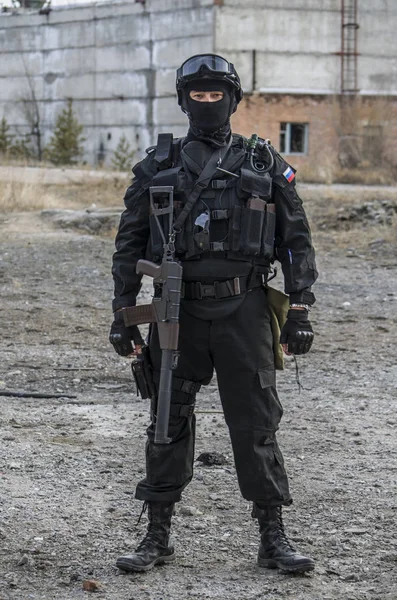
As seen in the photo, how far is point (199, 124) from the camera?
13.5 feet

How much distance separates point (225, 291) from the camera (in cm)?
403

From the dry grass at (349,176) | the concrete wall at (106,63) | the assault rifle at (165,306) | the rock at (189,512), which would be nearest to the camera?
the assault rifle at (165,306)

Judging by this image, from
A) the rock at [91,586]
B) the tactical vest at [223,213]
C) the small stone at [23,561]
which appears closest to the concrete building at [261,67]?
the tactical vest at [223,213]

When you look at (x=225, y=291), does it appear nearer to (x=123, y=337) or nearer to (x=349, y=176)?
(x=123, y=337)

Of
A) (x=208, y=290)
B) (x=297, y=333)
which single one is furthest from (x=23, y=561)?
(x=297, y=333)

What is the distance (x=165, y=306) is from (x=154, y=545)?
0.95m

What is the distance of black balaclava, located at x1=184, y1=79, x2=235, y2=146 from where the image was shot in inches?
162

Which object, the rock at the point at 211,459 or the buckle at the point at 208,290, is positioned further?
the rock at the point at 211,459

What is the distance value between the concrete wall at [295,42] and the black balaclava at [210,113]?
28443 mm

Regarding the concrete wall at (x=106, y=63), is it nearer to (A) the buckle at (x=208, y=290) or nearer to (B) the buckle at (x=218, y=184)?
(B) the buckle at (x=218, y=184)

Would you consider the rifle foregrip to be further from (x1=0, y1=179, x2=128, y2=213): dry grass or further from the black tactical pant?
(x1=0, y1=179, x2=128, y2=213): dry grass

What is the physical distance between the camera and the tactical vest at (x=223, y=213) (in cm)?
402

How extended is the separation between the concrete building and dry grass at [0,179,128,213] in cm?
1125

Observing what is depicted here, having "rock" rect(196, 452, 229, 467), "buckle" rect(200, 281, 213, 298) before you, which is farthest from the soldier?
"rock" rect(196, 452, 229, 467)
